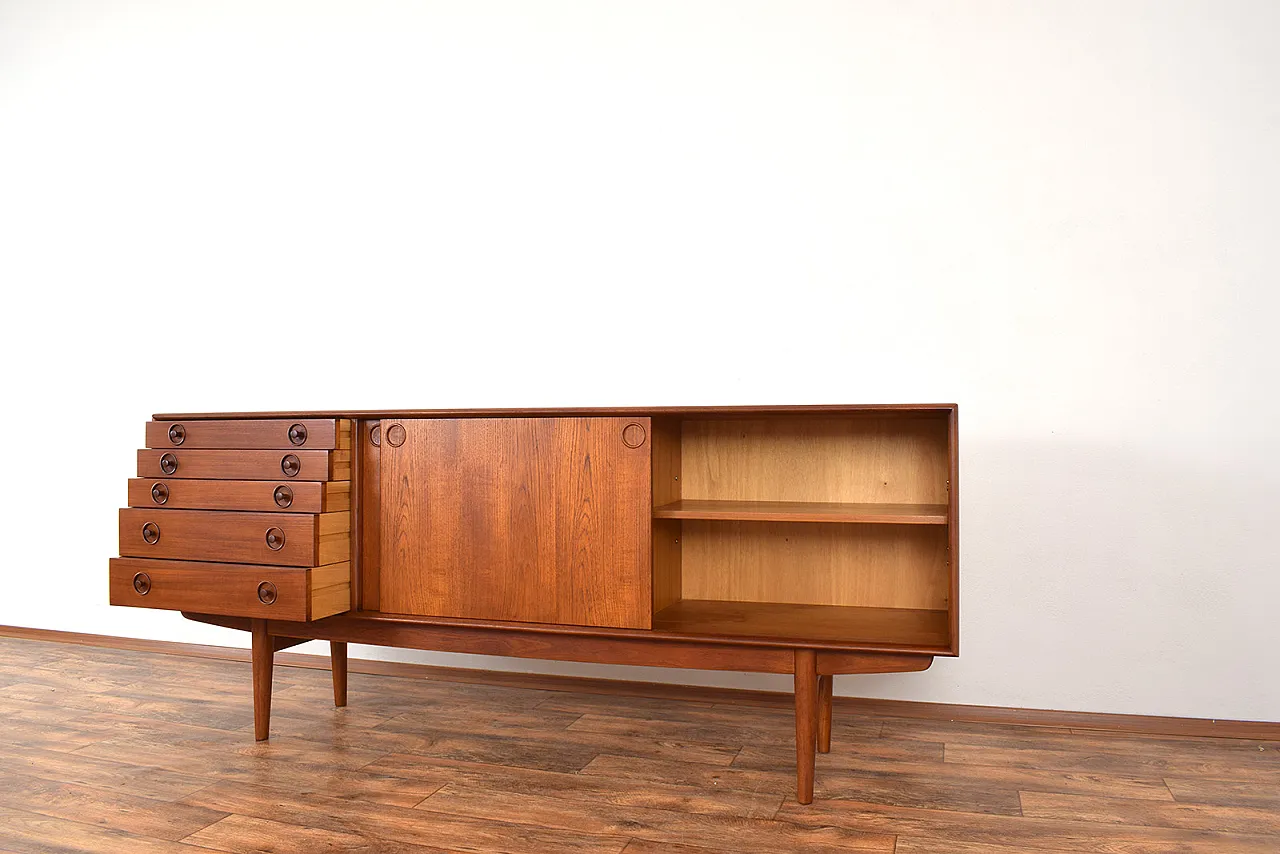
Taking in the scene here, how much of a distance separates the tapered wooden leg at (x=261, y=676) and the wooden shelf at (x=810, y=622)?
96 centimetres

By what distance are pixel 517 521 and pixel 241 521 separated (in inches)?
25.3

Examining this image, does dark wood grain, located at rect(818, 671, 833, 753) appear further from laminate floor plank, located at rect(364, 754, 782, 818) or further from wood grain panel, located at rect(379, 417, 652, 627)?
wood grain panel, located at rect(379, 417, 652, 627)

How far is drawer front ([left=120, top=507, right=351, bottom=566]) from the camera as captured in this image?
83.1 inches

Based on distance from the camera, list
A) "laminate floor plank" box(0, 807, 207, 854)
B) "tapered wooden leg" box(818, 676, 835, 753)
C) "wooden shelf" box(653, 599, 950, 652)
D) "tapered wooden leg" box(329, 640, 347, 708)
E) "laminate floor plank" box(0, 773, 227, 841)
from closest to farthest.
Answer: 1. "laminate floor plank" box(0, 807, 207, 854)
2. "laminate floor plank" box(0, 773, 227, 841)
3. "wooden shelf" box(653, 599, 950, 652)
4. "tapered wooden leg" box(818, 676, 835, 753)
5. "tapered wooden leg" box(329, 640, 347, 708)

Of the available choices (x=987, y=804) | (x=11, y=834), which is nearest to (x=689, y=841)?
(x=987, y=804)

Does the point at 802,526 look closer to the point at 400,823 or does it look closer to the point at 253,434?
the point at 400,823

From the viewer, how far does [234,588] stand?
2146mm

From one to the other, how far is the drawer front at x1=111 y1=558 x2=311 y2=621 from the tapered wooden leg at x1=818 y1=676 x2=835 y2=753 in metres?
1.20

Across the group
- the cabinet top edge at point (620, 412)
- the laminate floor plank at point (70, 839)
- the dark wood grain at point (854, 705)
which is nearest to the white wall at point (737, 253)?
the dark wood grain at point (854, 705)

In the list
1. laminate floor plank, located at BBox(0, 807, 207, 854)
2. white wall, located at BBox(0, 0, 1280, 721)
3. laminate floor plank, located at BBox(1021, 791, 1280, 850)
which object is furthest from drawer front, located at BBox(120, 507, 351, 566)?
laminate floor plank, located at BBox(1021, 791, 1280, 850)

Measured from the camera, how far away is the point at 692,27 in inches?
106

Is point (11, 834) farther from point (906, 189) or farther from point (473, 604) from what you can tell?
point (906, 189)

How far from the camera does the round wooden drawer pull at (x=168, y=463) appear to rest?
2.26 m

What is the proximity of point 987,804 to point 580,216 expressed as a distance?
1.88 metres
